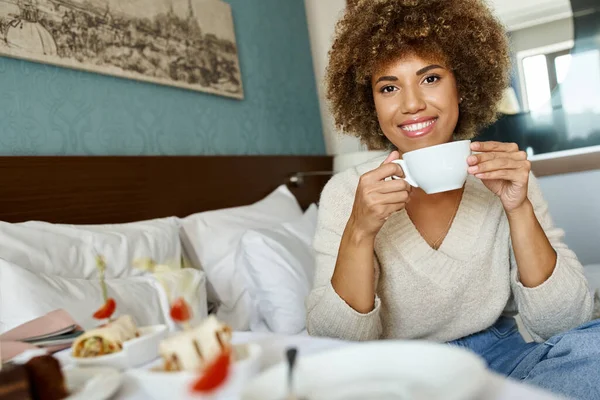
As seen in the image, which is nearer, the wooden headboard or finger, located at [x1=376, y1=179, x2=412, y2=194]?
finger, located at [x1=376, y1=179, x2=412, y2=194]

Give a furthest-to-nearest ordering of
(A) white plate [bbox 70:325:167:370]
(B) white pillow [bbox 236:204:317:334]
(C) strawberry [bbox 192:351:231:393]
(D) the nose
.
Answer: (B) white pillow [bbox 236:204:317:334]
(D) the nose
(A) white plate [bbox 70:325:167:370]
(C) strawberry [bbox 192:351:231:393]

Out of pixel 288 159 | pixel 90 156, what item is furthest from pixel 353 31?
pixel 288 159

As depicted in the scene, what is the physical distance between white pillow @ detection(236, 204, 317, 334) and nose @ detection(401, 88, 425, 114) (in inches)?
30.4

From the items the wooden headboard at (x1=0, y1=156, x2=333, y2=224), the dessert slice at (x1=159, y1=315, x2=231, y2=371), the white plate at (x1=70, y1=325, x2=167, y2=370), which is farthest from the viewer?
Result: the wooden headboard at (x1=0, y1=156, x2=333, y2=224)

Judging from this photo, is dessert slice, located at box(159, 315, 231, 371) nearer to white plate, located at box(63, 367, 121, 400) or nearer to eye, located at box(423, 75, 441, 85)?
white plate, located at box(63, 367, 121, 400)

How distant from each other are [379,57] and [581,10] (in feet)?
7.40

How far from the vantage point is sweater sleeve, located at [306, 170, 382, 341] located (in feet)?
3.44

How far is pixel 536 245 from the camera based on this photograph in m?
1.05

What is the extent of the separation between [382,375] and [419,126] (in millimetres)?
807

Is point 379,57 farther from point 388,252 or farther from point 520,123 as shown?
point 520,123

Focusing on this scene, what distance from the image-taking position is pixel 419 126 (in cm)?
119

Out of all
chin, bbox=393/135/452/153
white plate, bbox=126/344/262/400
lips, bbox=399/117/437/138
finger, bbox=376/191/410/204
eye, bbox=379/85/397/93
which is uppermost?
eye, bbox=379/85/397/93

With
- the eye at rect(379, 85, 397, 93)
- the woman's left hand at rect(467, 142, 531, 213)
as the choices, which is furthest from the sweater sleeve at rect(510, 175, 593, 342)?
the eye at rect(379, 85, 397, 93)

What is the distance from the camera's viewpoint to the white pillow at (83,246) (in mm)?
1268
